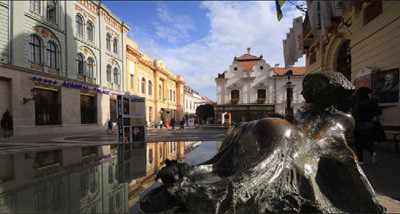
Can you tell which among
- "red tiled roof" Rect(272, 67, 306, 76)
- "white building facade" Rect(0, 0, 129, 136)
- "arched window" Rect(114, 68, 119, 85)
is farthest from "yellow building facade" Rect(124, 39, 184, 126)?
"red tiled roof" Rect(272, 67, 306, 76)

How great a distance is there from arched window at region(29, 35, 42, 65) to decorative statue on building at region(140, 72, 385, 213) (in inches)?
799

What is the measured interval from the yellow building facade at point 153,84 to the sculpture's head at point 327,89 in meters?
29.5

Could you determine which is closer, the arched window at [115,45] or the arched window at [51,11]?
the arched window at [51,11]

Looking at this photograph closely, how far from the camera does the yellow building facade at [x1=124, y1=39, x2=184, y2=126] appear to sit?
3212cm

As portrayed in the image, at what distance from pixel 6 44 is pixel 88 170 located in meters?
15.4

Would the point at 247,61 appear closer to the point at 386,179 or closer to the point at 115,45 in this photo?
the point at 115,45

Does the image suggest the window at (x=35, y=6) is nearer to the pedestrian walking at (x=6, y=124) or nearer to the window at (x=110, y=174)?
the pedestrian walking at (x=6, y=124)

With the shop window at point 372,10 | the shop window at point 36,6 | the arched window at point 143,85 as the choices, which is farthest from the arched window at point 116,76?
the shop window at point 372,10

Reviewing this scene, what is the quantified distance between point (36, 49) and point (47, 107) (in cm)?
414

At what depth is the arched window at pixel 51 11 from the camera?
66.4ft

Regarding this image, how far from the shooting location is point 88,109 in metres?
24.1

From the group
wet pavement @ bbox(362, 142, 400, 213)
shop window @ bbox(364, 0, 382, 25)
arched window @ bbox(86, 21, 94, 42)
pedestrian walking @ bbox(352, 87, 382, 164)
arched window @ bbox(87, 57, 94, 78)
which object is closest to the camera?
wet pavement @ bbox(362, 142, 400, 213)

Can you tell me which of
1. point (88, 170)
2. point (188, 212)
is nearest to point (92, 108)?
point (88, 170)

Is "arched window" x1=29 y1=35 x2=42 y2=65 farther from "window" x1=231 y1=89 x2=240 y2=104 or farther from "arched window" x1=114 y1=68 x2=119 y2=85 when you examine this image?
"window" x1=231 y1=89 x2=240 y2=104
